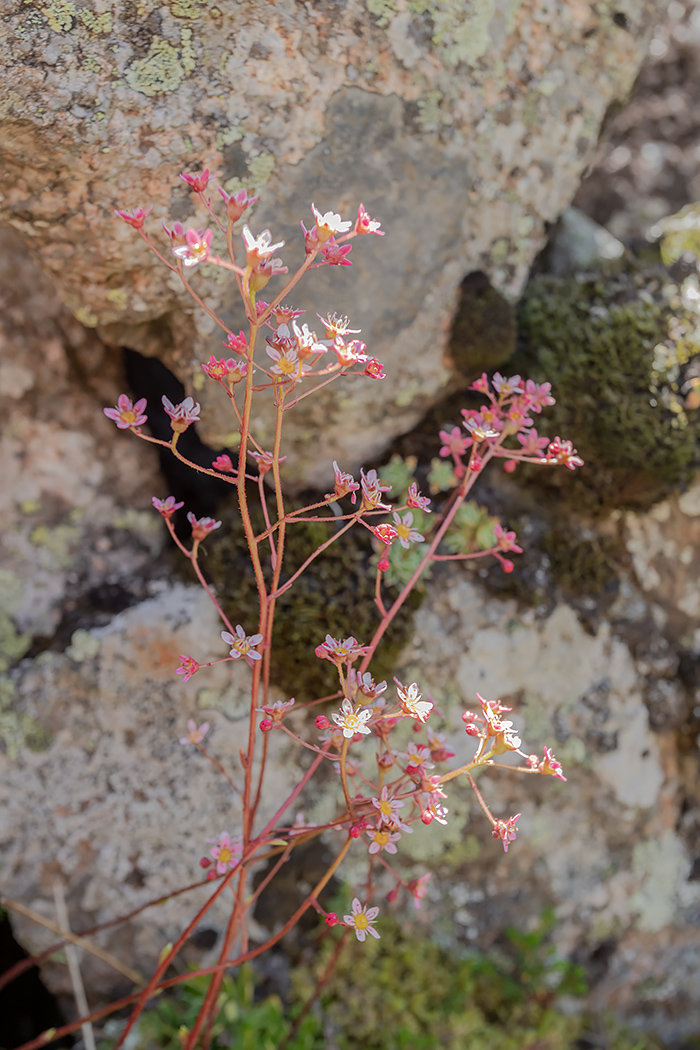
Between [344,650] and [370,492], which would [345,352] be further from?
[344,650]

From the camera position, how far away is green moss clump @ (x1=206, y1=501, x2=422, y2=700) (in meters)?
2.17

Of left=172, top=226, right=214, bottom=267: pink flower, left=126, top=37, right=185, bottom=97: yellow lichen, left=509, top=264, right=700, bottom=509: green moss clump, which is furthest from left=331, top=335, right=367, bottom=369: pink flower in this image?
left=509, top=264, right=700, bottom=509: green moss clump

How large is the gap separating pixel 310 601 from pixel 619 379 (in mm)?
1245

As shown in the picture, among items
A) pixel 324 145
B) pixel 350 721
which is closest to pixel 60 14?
pixel 324 145

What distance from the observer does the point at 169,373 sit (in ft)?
8.15

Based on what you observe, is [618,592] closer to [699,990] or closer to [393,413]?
[393,413]

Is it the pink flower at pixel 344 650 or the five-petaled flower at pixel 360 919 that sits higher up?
the pink flower at pixel 344 650

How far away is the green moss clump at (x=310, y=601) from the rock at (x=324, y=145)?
27 cm

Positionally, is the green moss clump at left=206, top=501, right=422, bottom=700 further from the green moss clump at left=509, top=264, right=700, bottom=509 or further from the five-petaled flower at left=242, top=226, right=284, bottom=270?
the five-petaled flower at left=242, top=226, right=284, bottom=270

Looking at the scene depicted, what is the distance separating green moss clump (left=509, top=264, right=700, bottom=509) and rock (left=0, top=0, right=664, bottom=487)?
242 mm

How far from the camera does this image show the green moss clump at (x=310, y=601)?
2.17 meters

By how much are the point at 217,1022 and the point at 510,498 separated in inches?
79.3

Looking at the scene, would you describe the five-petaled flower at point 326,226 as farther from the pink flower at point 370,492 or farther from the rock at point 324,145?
the rock at point 324,145

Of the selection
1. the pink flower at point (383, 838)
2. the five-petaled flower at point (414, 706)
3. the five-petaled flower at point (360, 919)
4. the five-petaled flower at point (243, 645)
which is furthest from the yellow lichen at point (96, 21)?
the five-petaled flower at point (360, 919)
